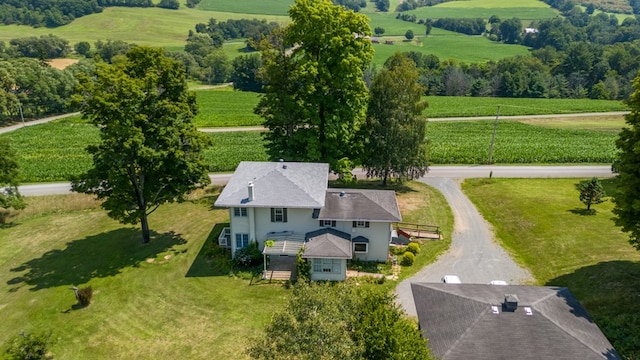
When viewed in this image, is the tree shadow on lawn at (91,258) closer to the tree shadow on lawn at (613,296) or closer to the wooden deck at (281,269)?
the wooden deck at (281,269)

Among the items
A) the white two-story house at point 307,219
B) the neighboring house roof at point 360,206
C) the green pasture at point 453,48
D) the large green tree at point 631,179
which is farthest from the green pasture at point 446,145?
the green pasture at point 453,48

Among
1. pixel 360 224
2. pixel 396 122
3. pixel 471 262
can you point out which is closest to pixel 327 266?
pixel 360 224

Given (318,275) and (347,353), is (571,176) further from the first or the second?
(347,353)

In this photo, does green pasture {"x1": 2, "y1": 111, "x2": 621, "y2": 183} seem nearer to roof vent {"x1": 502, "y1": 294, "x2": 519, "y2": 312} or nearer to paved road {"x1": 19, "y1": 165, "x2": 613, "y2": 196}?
paved road {"x1": 19, "y1": 165, "x2": 613, "y2": 196}

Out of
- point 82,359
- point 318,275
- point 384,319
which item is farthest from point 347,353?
point 82,359

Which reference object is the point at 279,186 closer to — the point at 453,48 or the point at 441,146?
the point at 441,146

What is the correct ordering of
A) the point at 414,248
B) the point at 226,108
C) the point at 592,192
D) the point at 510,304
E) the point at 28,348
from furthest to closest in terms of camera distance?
1. the point at 226,108
2. the point at 592,192
3. the point at 414,248
4. the point at 28,348
5. the point at 510,304

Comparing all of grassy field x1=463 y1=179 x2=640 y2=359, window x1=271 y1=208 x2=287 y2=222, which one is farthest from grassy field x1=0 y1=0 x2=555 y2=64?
window x1=271 y1=208 x2=287 y2=222
